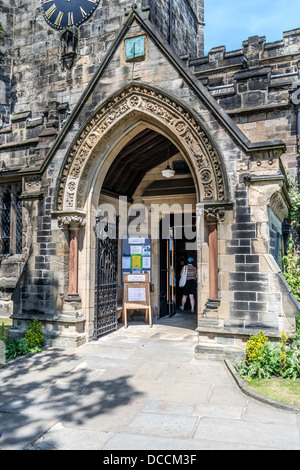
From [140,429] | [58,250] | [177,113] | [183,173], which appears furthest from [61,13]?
[140,429]

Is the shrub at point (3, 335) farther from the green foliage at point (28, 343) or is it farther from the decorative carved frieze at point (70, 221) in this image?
the decorative carved frieze at point (70, 221)

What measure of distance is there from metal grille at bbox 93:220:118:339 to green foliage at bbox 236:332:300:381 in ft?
11.2

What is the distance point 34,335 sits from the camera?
7.48 m

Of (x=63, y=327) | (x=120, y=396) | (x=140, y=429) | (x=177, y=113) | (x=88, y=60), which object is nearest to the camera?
(x=140, y=429)

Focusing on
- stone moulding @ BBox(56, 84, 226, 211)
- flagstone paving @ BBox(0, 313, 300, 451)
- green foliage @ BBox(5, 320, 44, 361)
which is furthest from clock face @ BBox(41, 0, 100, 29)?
flagstone paving @ BBox(0, 313, 300, 451)

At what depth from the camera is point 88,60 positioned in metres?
12.8

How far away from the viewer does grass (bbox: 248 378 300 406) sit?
187 inches

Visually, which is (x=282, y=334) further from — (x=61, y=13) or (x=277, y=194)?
(x=61, y=13)

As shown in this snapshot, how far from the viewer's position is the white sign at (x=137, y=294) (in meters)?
9.63

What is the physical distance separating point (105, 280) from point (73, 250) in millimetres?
1191

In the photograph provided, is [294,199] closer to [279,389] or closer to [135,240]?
[135,240]

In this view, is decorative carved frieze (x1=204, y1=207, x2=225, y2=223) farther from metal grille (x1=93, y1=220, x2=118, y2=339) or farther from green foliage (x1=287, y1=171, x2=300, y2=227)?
green foliage (x1=287, y1=171, x2=300, y2=227)

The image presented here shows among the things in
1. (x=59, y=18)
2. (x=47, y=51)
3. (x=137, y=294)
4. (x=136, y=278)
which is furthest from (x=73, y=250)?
(x=59, y=18)
